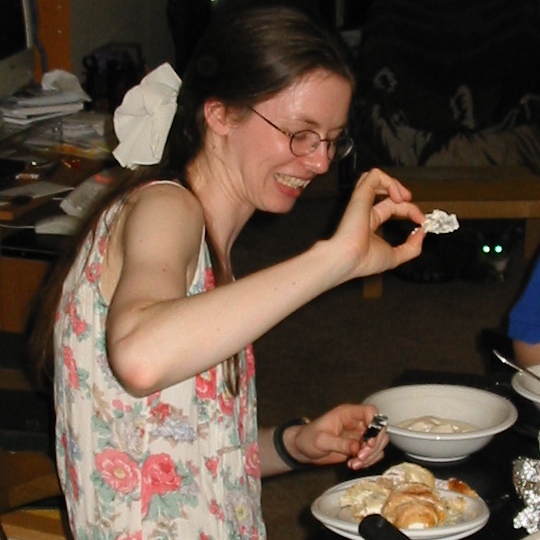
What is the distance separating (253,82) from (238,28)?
0.22 feet

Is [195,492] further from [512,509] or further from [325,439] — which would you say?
[512,509]

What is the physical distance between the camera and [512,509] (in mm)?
1231

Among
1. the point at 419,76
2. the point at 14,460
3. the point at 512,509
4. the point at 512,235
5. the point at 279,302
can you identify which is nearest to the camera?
the point at 279,302

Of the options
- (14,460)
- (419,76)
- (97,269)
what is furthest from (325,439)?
(419,76)

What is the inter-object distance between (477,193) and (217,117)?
287 centimetres

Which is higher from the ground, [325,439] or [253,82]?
[253,82]

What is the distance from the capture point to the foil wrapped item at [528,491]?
1.16 metres

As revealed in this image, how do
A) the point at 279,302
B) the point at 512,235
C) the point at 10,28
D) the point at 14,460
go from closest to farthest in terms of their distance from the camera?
1. the point at 279,302
2. the point at 14,460
3. the point at 10,28
4. the point at 512,235

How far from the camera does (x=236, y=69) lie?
1.29 metres

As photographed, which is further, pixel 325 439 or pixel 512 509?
pixel 325 439

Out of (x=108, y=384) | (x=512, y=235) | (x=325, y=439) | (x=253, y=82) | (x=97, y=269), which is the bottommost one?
(x=512, y=235)

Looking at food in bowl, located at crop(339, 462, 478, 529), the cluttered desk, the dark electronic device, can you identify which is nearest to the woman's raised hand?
food in bowl, located at crop(339, 462, 478, 529)

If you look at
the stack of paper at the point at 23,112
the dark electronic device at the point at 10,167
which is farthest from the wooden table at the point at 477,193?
the dark electronic device at the point at 10,167

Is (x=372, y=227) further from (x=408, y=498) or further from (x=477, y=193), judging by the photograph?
(x=477, y=193)
